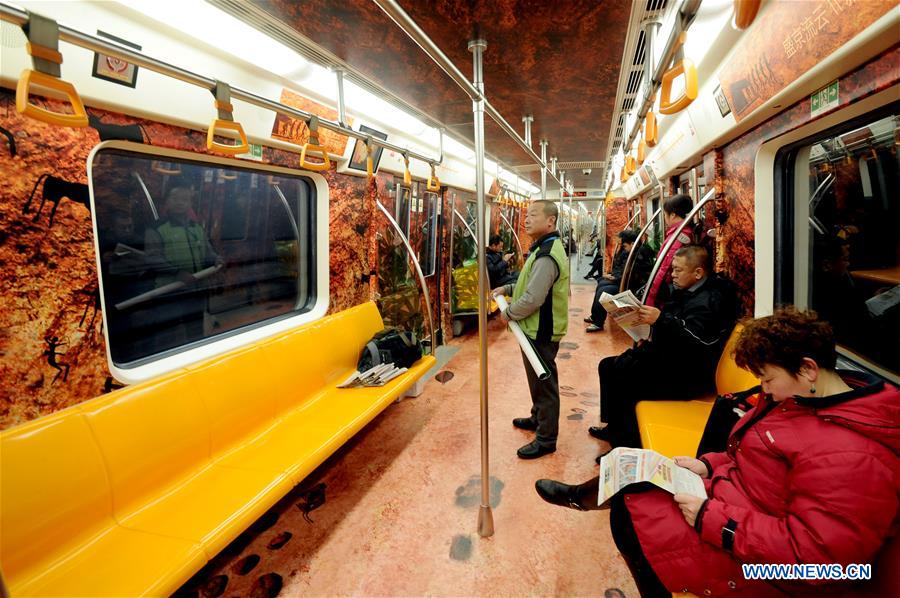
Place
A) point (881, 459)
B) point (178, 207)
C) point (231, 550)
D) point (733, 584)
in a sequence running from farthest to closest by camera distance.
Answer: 1. point (178, 207)
2. point (231, 550)
3. point (733, 584)
4. point (881, 459)

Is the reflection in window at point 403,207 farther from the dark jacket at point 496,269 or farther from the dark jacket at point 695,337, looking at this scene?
the dark jacket at point 695,337

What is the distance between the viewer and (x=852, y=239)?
2.39m

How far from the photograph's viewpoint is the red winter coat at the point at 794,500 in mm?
1056

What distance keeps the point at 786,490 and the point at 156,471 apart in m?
2.47

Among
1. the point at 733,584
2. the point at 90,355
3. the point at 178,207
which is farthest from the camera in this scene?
the point at 178,207

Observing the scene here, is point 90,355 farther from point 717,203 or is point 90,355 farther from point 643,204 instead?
point 643,204

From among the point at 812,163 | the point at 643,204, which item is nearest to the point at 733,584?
the point at 812,163

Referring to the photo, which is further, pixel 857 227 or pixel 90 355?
pixel 857 227

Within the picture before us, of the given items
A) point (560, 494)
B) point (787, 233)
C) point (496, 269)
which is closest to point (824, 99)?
point (787, 233)

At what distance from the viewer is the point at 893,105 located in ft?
5.44

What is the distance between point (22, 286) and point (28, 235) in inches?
8.0

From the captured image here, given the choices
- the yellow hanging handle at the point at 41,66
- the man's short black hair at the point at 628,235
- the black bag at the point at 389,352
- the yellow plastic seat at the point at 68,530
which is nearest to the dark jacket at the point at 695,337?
the black bag at the point at 389,352

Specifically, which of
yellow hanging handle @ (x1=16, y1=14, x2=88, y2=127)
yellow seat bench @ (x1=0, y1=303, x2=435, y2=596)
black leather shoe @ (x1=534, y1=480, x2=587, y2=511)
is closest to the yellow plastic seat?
yellow seat bench @ (x1=0, y1=303, x2=435, y2=596)

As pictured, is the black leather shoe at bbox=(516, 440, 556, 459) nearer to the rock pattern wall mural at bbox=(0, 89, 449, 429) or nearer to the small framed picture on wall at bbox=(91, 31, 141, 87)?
the rock pattern wall mural at bbox=(0, 89, 449, 429)
